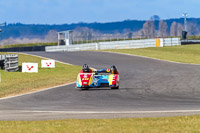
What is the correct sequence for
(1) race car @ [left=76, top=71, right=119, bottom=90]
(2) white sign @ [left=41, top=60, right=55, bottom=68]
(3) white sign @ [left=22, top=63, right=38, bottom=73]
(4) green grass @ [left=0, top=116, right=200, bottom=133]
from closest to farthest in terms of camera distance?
(4) green grass @ [left=0, top=116, right=200, bottom=133]
(1) race car @ [left=76, top=71, right=119, bottom=90]
(3) white sign @ [left=22, top=63, right=38, bottom=73]
(2) white sign @ [left=41, top=60, right=55, bottom=68]

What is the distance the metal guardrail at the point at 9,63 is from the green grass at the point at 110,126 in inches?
1051

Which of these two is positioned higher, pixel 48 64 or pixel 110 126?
pixel 48 64

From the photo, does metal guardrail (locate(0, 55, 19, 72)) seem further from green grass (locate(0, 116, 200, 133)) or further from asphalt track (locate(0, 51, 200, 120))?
green grass (locate(0, 116, 200, 133))

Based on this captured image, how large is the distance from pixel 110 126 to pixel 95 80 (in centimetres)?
1162

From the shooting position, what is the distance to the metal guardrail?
3828 centimetres

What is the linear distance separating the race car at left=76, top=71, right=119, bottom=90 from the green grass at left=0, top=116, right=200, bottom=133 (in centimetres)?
1018

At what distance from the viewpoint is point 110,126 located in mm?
10984

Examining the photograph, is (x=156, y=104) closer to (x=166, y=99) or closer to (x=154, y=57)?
(x=166, y=99)

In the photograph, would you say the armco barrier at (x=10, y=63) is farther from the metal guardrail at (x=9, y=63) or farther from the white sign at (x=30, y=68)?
the white sign at (x=30, y=68)

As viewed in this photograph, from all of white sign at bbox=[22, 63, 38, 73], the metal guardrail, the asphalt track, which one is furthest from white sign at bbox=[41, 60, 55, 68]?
the asphalt track

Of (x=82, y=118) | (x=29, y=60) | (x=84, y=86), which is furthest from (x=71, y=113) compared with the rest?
(x=29, y=60)

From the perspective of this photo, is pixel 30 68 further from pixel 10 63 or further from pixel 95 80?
pixel 95 80

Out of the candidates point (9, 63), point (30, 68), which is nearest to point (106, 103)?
point (30, 68)

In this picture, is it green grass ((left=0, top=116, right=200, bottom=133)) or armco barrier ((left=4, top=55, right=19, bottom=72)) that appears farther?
armco barrier ((left=4, top=55, right=19, bottom=72))
